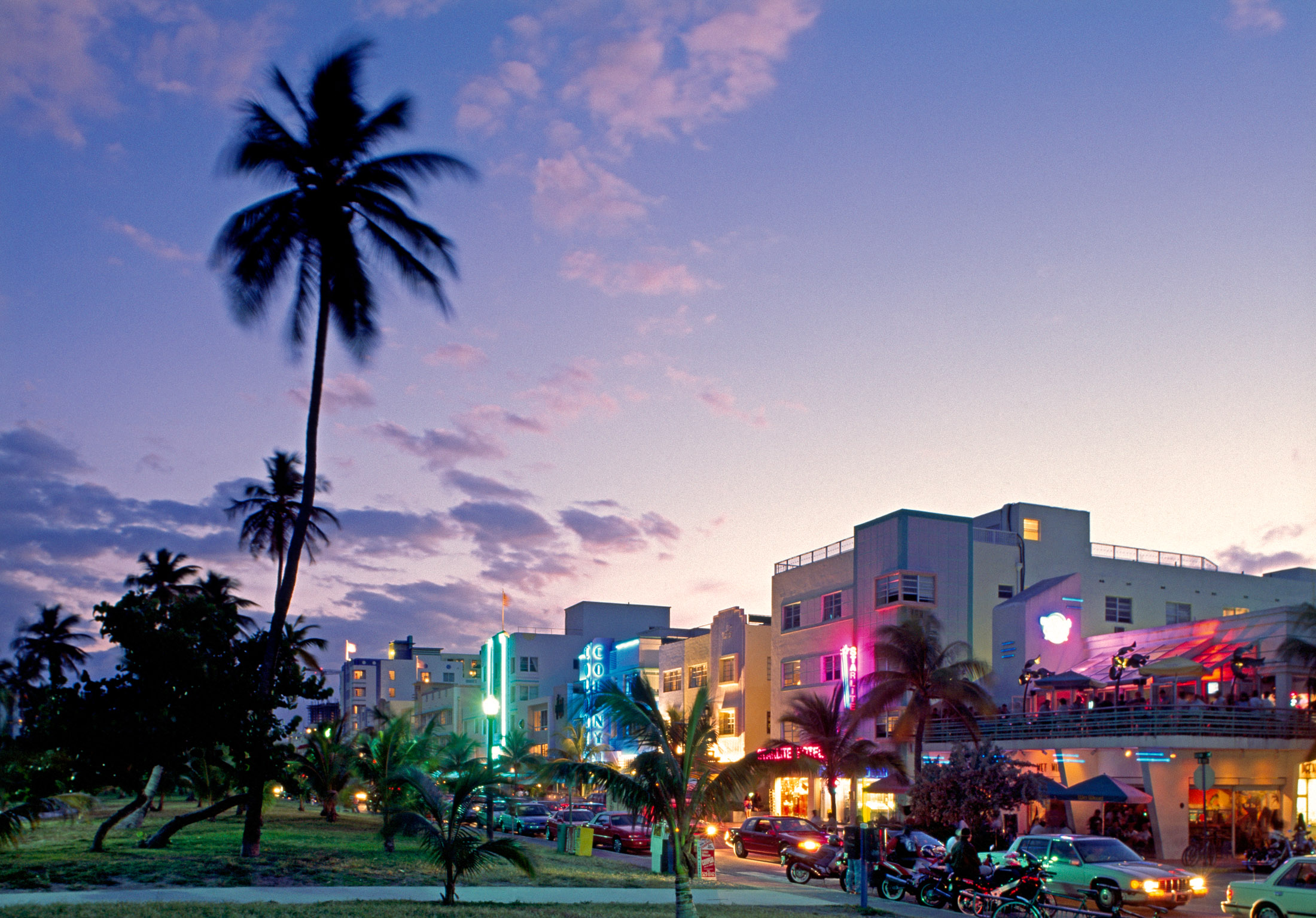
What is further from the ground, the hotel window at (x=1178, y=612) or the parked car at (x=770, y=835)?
the hotel window at (x=1178, y=612)

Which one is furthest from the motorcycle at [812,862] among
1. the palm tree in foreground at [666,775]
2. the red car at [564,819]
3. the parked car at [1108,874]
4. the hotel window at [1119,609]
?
the hotel window at [1119,609]

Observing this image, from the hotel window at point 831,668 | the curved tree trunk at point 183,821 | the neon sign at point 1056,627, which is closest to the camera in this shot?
the curved tree trunk at point 183,821

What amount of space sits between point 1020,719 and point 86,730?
32.5m

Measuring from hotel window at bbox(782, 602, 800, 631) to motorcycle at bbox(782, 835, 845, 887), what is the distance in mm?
29166

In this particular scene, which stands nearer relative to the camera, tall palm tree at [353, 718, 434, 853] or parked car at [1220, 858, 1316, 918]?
parked car at [1220, 858, 1316, 918]

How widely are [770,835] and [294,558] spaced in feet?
60.0

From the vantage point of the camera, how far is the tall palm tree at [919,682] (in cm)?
4475

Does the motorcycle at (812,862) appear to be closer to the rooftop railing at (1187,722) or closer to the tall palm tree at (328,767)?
the rooftop railing at (1187,722)

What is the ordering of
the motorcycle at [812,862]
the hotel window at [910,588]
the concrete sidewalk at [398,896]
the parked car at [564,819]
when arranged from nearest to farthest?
the concrete sidewalk at [398,896] → the motorcycle at [812,862] → the parked car at [564,819] → the hotel window at [910,588]

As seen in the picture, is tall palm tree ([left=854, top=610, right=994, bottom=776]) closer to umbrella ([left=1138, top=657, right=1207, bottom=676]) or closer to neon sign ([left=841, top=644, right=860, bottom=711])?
neon sign ([left=841, top=644, right=860, bottom=711])

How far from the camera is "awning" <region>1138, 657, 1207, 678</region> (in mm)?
40281

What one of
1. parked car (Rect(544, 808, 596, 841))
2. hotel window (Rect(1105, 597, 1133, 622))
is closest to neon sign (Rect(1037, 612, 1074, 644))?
hotel window (Rect(1105, 597, 1133, 622))

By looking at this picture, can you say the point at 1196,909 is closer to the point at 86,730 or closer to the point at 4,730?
the point at 86,730

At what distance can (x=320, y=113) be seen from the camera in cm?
2762
